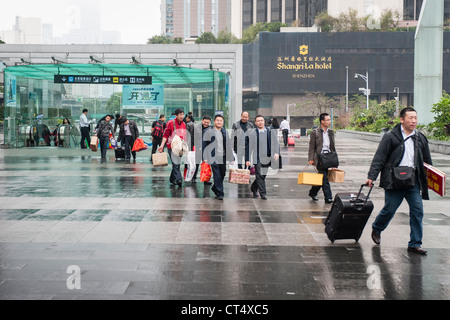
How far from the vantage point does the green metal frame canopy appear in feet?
76.6

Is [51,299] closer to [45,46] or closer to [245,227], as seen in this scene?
[245,227]

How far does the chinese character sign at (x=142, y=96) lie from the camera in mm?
25625

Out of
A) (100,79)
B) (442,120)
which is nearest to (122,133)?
(100,79)

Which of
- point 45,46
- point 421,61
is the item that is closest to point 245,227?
point 421,61

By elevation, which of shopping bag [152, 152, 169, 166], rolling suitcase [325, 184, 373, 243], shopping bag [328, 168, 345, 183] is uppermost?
shopping bag [152, 152, 169, 166]

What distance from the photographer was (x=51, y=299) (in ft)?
16.6

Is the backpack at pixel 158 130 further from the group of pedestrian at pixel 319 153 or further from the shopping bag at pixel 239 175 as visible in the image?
the shopping bag at pixel 239 175

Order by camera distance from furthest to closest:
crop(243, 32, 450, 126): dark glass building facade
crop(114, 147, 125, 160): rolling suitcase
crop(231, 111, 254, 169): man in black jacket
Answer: crop(243, 32, 450, 126): dark glass building facade
crop(114, 147, 125, 160): rolling suitcase
crop(231, 111, 254, 169): man in black jacket

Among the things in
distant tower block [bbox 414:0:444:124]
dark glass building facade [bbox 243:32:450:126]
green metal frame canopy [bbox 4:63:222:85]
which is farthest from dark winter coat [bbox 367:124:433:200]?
dark glass building facade [bbox 243:32:450:126]

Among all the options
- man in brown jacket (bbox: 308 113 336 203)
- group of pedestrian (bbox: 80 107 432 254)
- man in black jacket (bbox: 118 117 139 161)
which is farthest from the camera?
man in black jacket (bbox: 118 117 139 161)

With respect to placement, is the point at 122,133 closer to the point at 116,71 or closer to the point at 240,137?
the point at 116,71

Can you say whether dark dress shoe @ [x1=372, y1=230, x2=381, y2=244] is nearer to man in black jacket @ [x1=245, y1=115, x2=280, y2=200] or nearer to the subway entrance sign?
man in black jacket @ [x1=245, y1=115, x2=280, y2=200]

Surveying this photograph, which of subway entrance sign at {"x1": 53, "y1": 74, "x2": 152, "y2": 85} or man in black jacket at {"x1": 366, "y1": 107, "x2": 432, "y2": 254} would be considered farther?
subway entrance sign at {"x1": 53, "y1": 74, "x2": 152, "y2": 85}
